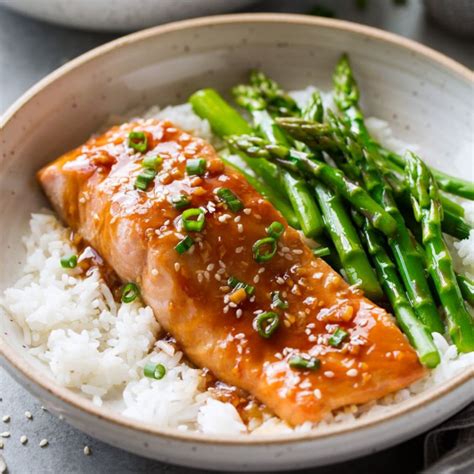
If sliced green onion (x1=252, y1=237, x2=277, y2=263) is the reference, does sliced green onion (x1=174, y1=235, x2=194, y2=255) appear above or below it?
below

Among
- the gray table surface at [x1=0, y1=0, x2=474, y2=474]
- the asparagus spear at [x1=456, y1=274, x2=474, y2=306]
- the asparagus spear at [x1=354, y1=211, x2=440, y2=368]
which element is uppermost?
the asparagus spear at [x1=456, y1=274, x2=474, y2=306]

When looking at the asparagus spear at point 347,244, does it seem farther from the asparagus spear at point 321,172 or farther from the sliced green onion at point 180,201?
the sliced green onion at point 180,201

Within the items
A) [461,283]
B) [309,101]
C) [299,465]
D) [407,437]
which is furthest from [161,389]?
[309,101]

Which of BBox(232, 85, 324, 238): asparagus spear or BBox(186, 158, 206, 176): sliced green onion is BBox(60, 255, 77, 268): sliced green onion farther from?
BBox(232, 85, 324, 238): asparagus spear

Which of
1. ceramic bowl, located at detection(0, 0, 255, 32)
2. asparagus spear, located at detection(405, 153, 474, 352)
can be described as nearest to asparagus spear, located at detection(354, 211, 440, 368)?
asparagus spear, located at detection(405, 153, 474, 352)

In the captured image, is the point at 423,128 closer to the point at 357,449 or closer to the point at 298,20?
the point at 298,20

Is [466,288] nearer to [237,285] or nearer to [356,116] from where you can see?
[237,285]

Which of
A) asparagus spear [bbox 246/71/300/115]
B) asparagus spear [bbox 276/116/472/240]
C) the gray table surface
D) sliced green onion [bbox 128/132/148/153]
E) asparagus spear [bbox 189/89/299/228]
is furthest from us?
asparagus spear [bbox 246/71/300/115]

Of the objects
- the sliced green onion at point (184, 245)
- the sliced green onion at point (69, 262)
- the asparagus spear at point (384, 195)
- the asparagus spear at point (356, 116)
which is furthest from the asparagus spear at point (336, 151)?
the sliced green onion at point (69, 262)
